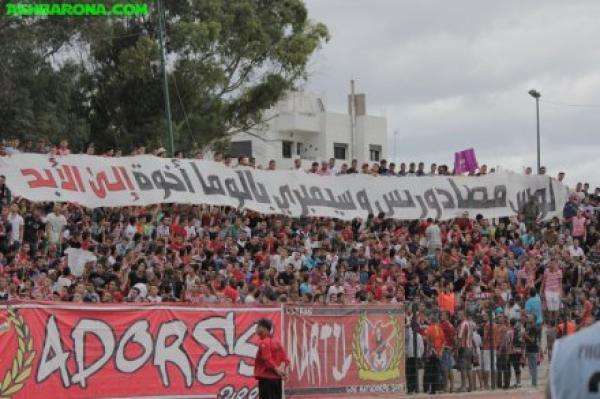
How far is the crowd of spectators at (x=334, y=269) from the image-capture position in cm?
1878

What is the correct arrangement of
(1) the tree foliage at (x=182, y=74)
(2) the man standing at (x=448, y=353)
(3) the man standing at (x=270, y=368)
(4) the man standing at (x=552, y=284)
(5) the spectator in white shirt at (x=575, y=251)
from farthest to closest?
(1) the tree foliage at (x=182, y=74) → (5) the spectator in white shirt at (x=575, y=251) → (4) the man standing at (x=552, y=284) → (2) the man standing at (x=448, y=353) → (3) the man standing at (x=270, y=368)

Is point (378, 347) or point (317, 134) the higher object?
point (317, 134)

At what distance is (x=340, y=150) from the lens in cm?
6819

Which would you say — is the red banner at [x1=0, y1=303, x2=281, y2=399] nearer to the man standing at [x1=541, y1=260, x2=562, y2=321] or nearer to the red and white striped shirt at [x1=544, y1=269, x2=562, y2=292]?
the man standing at [x1=541, y1=260, x2=562, y2=321]

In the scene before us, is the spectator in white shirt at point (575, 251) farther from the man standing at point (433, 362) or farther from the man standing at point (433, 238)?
the man standing at point (433, 362)

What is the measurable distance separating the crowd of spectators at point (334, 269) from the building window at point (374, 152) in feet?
136

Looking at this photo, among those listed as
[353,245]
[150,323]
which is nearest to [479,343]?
[353,245]

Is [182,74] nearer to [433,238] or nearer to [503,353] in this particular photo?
[433,238]

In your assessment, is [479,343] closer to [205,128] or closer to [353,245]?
[353,245]

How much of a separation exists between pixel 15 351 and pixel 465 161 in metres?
18.1

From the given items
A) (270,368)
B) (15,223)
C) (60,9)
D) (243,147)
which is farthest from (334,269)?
(243,147)

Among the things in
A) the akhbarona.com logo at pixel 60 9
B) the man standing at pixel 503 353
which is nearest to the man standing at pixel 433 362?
the man standing at pixel 503 353

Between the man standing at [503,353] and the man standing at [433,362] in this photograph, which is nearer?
the man standing at [433,362]

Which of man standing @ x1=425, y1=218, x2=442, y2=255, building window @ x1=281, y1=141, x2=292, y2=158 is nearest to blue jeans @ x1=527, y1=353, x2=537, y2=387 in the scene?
man standing @ x1=425, y1=218, x2=442, y2=255
